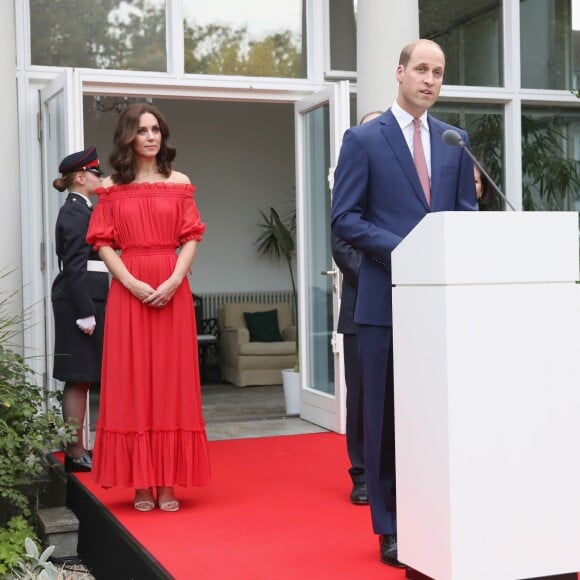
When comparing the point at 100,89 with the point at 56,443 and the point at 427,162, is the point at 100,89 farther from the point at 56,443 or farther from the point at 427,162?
the point at 427,162

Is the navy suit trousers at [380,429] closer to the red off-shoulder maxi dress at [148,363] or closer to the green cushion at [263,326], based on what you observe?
the red off-shoulder maxi dress at [148,363]

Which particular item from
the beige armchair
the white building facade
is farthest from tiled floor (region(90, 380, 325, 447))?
the white building facade

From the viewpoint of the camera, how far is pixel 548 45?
24.1 ft

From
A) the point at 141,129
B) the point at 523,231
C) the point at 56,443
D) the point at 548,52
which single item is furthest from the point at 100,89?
the point at 523,231

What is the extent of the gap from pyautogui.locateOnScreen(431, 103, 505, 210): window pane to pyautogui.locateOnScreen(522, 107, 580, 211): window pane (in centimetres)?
20

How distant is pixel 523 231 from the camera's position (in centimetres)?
261

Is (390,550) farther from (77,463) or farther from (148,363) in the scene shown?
(77,463)

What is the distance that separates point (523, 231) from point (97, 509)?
2304mm

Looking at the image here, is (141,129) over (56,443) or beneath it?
over

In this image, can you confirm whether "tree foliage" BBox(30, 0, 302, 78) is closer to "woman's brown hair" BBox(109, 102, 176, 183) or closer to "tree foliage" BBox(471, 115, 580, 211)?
"tree foliage" BBox(471, 115, 580, 211)

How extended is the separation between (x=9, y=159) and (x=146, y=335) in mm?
2151

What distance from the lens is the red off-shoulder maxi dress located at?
4211 mm

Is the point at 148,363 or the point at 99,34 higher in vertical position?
the point at 99,34

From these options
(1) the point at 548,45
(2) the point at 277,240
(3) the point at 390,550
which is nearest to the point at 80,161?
(3) the point at 390,550
